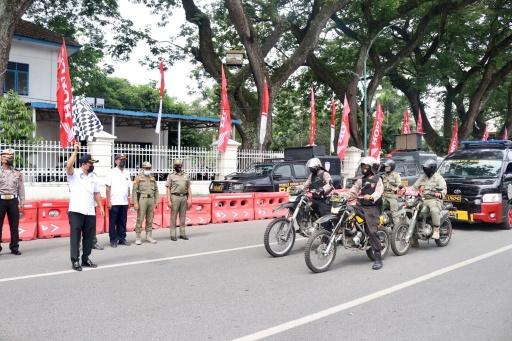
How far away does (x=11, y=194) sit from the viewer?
26.1ft

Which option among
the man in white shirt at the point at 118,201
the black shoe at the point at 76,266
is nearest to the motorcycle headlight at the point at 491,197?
the man in white shirt at the point at 118,201

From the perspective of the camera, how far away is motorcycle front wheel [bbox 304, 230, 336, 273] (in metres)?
6.65

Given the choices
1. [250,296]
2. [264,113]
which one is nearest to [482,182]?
[250,296]

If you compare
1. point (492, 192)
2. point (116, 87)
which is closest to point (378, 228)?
point (492, 192)

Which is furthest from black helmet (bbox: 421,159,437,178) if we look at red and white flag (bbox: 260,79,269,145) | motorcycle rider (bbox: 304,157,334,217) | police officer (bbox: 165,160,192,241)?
red and white flag (bbox: 260,79,269,145)

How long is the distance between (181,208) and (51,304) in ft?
15.1

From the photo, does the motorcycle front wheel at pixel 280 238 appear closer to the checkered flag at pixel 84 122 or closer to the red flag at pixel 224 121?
the checkered flag at pixel 84 122

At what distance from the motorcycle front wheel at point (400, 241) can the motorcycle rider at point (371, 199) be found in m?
0.83

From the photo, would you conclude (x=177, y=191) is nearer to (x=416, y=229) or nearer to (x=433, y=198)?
(x=416, y=229)

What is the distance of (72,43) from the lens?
2594cm

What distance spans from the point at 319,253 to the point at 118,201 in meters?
4.19

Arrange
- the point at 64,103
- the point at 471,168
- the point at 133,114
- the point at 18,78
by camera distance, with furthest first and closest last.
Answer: the point at 18,78 → the point at 133,114 → the point at 64,103 → the point at 471,168

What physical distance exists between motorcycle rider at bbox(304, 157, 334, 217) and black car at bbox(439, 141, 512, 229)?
4.46 m

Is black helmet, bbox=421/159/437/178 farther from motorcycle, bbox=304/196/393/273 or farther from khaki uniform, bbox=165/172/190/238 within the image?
khaki uniform, bbox=165/172/190/238
